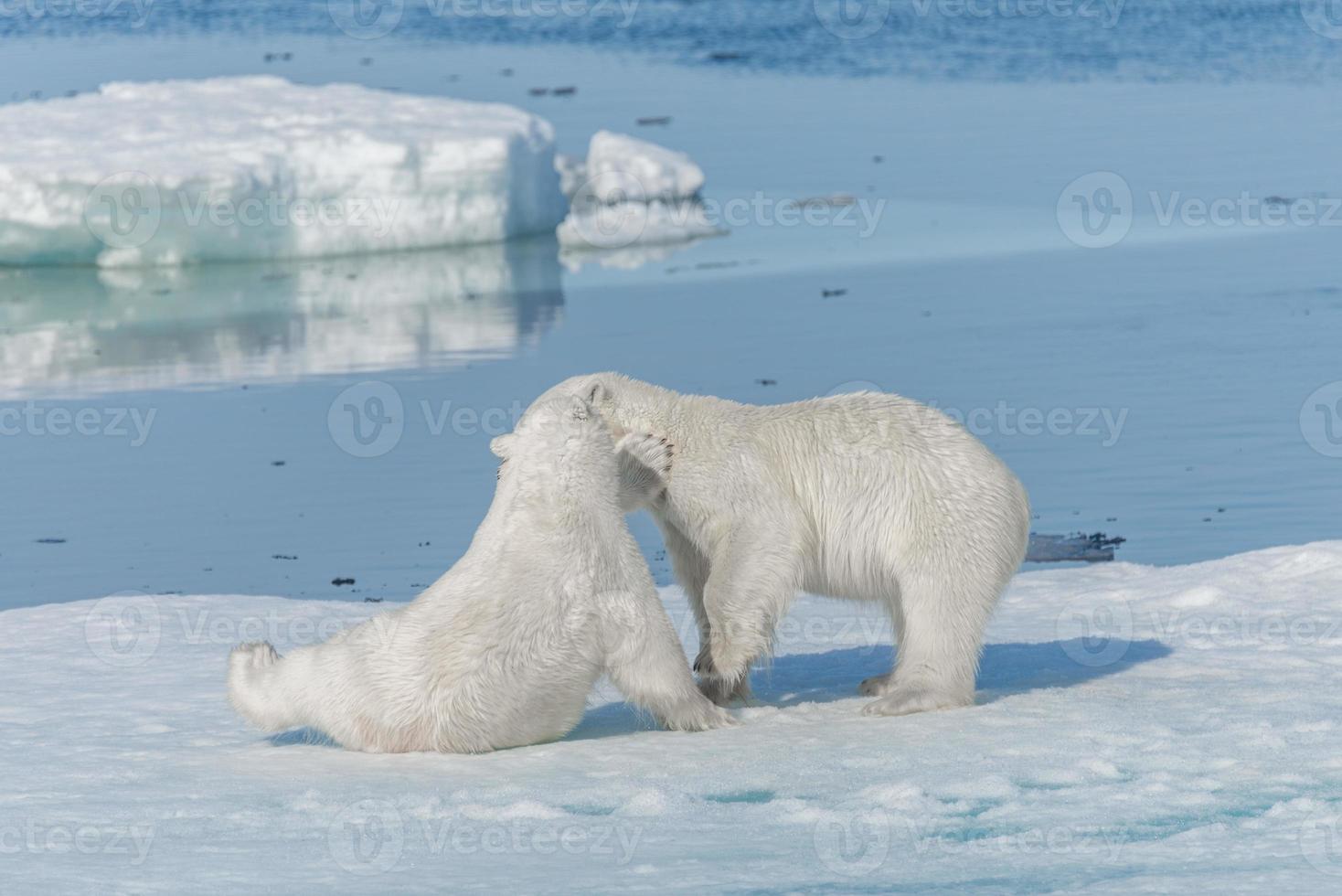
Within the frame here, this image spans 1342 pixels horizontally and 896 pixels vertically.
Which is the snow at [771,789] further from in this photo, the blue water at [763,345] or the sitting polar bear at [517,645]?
the blue water at [763,345]

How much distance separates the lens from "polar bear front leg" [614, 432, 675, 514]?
19.8ft

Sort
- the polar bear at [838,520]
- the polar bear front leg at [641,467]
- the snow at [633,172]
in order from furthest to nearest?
1. the snow at [633,172]
2. the polar bear front leg at [641,467]
3. the polar bear at [838,520]

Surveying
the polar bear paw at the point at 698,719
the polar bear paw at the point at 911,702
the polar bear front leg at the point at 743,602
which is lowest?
the polar bear paw at the point at 698,719

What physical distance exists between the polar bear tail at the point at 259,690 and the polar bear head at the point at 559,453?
3.02 feet

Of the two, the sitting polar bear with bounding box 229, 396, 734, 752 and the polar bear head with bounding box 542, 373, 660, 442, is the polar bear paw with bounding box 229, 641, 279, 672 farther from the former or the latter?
the polar bear head with bounding box 542, 373, 660, 442

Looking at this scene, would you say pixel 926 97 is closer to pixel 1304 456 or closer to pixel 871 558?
pixel 1304 456

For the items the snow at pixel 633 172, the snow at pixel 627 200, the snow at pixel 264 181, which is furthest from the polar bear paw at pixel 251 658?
the snow at pixel 633 172

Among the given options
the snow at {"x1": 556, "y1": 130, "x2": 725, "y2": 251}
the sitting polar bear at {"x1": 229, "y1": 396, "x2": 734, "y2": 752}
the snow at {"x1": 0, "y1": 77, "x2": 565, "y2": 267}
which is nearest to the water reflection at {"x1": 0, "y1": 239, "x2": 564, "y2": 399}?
the snow at {"x1": 0, "y1": 77, "x2": 565, "y2": 267}

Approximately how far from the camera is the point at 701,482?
6.16 meters

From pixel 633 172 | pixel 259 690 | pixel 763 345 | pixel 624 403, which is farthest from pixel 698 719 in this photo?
pixel 633 172

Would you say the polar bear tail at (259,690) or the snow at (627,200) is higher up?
the polar bear tail at (259,690)

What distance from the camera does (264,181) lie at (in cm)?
1805

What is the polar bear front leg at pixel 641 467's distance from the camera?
6.04m

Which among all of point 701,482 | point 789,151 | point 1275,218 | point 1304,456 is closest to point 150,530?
point 701,482
